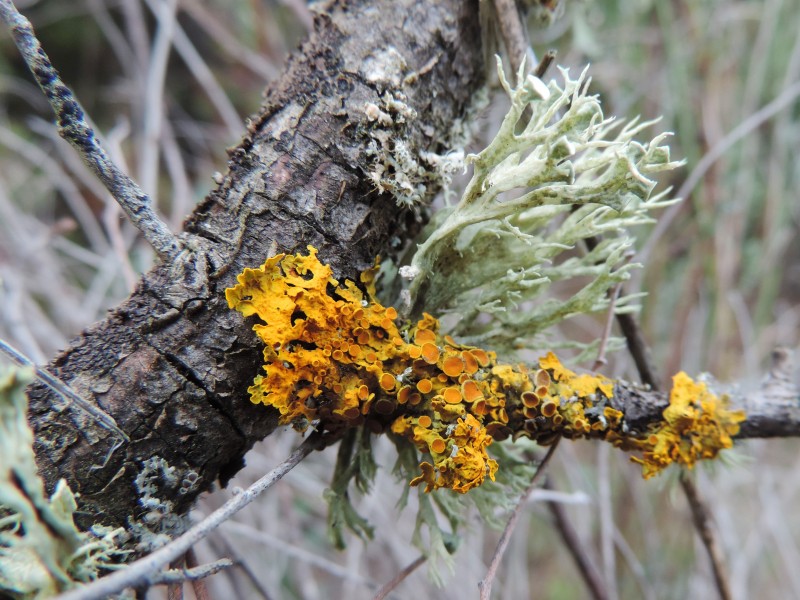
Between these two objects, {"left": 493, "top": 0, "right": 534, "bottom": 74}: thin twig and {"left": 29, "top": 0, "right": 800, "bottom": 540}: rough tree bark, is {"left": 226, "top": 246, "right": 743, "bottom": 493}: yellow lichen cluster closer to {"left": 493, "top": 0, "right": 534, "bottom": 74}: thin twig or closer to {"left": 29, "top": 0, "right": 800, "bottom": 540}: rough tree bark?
{"left": 29, "top": 0, "right": 800, "bottom": 540}: rough tree bark

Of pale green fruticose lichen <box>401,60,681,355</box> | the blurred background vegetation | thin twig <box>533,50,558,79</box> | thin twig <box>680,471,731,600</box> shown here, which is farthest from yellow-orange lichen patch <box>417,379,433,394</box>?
the blurred background vegetation

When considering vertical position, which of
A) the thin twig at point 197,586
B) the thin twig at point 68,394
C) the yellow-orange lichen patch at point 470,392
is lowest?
the thin twig at point 197,586

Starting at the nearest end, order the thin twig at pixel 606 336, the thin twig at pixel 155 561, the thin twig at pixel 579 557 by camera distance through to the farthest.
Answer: the thin twig at pixel 155 561 → the thin twig at pixel 606 336 → the thin twig at pixel 579 557

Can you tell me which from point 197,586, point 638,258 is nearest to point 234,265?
point 197,586

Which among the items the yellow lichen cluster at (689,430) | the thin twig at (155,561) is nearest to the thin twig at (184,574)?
the thin twig at (155,561)

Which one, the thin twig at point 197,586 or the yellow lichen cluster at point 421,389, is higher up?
the yellow lichen cluster at point 421,389

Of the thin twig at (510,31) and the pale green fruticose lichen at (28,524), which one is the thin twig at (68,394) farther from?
the thin twig at (510,31)

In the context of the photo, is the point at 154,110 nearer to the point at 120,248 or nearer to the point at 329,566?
the point at 120,248

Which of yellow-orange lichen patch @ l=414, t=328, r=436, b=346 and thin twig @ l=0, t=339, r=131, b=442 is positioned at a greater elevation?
yellow-orange lichen patch @ l=414, t=328, r=436, b=346
